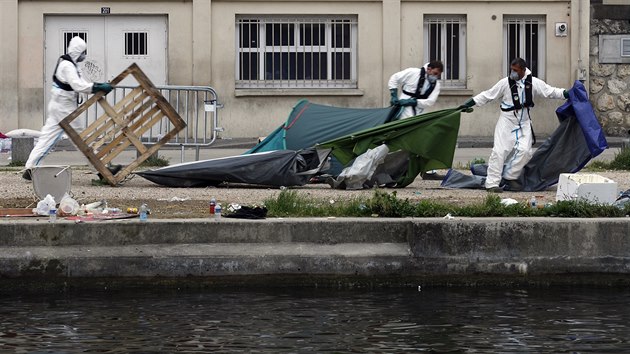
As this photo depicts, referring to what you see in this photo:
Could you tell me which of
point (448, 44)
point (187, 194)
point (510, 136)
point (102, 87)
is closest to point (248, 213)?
point (187, 194)

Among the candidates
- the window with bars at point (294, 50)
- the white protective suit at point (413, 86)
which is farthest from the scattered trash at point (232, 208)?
the window with bars at point (294, 50)

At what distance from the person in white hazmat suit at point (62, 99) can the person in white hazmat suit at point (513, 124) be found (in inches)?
169

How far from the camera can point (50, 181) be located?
44.3ft

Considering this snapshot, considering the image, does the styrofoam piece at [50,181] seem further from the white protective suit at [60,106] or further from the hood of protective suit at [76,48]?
the hood of protective suit at [76,48]

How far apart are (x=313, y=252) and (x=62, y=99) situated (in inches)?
227

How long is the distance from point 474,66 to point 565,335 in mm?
17359

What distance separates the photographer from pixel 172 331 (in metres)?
9.69

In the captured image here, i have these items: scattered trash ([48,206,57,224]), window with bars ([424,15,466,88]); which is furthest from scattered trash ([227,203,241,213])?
window with bars ([424,15,466,88])

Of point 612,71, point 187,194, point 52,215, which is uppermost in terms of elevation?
point 612,71

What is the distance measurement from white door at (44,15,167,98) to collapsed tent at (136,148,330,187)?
10.6 m

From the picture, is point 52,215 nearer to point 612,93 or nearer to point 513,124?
point 513,124

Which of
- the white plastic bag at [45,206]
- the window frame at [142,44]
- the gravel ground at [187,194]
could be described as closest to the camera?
the white plastic bag at [45,206]

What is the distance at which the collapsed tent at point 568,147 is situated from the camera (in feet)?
51.5

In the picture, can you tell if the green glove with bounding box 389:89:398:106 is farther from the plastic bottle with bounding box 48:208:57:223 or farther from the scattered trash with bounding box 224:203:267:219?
the plastic bottle with bounding box 48:208:57:223
